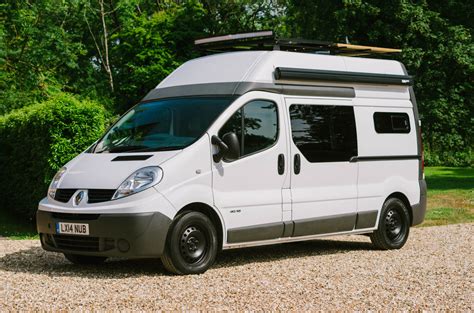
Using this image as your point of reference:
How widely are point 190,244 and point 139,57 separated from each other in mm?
27643

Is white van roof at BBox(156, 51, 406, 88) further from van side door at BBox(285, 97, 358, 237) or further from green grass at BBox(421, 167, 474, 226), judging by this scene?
green grass at BBox(421, 167, 474, 226)

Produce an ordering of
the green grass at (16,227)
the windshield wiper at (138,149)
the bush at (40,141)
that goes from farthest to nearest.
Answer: the green grass at (16,227)
the bush at (40,141)
the windshield wiper at (138,149)

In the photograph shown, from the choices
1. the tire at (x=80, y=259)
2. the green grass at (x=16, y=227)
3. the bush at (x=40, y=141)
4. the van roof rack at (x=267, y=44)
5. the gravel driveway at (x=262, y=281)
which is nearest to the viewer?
the gravel driveway at (x=262, y=281)

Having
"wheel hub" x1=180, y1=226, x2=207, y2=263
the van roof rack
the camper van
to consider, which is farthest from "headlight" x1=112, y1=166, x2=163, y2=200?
the van roof rack

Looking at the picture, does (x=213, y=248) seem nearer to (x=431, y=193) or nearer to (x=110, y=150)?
(x=110, y=150)

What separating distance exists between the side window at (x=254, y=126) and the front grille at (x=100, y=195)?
149 centimetres

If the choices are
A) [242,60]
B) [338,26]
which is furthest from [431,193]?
[242,60]

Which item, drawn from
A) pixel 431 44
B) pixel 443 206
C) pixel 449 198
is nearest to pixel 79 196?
pixel 443 206

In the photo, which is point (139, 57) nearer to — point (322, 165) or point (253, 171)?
point (322, 165)

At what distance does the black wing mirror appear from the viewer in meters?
8.84

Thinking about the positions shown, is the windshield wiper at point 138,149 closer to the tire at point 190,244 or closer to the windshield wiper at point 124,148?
the windshield wiper at point 124,148

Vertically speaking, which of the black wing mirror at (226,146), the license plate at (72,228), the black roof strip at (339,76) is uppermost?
the black roof strip at (339,76)

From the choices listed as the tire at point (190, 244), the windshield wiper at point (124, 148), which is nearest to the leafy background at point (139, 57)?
the windshield wiper at point (124, 148)

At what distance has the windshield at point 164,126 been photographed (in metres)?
8.95
